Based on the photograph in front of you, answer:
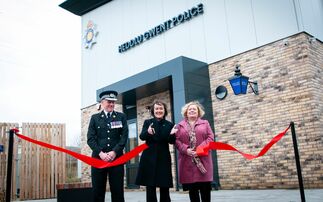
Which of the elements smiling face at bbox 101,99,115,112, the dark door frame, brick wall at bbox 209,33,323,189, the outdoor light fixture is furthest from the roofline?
smiling face at bbox 101,99,115,112

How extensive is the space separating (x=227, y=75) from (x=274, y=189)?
3.32 metres

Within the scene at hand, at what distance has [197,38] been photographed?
9.93 meters

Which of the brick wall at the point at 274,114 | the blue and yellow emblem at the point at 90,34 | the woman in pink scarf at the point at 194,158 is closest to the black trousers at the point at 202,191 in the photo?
the woman in pink scarf at the point at 194,158

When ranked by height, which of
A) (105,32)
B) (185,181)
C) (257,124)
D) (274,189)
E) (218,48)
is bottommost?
(274,189)

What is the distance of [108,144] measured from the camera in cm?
393

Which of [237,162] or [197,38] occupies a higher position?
[197,38]

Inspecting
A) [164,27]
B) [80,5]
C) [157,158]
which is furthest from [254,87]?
[80,5]

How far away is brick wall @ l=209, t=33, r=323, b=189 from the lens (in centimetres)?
731

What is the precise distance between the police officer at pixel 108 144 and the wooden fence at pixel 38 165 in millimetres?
6771

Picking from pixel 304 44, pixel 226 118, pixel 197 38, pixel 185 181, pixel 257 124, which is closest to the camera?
pixel 185 181

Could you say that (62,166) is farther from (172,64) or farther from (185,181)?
(185,181)

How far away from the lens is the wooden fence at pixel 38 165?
9.66m

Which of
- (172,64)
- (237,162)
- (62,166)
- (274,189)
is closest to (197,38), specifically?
(172,64)

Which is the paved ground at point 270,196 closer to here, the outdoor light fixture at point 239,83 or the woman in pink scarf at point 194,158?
the woman in pink scarf at point 194,158
